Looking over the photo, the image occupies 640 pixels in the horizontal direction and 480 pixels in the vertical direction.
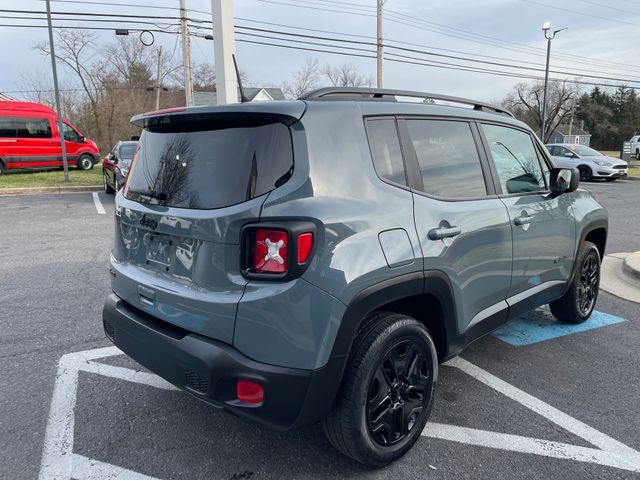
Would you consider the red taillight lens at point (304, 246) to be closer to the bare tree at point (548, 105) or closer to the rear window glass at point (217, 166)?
the rear window glass at point (217, 166)

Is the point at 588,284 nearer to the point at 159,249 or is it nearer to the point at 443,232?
the point at 443,232

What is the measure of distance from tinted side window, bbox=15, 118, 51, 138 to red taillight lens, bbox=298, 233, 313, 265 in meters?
21.3

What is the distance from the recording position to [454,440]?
2637 mm

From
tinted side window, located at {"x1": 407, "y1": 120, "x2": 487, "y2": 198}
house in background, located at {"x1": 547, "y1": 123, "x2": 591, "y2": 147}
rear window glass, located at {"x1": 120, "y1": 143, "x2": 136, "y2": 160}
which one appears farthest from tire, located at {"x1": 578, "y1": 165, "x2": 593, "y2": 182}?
house in background, located at {"x1": 547, "y1": 123, "x2": 591, "y2": 147}

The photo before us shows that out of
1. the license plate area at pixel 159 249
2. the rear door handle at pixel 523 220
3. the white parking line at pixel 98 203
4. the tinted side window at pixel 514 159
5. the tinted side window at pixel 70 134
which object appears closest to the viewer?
the license plate area at pixel 159 249

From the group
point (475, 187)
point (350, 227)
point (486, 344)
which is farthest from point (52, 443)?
point (486, 344)

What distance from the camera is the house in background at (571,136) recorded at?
6719 cm

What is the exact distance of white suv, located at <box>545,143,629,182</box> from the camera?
1920 centimetres

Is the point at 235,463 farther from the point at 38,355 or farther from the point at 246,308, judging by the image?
the point at 38,355

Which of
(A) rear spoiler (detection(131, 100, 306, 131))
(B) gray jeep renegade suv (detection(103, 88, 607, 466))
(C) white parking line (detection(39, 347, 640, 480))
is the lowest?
(C) white parking line (detection(39, 347, 640, 480))

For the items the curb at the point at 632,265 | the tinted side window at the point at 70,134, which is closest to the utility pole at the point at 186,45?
the tinted side window at the point at 70,134

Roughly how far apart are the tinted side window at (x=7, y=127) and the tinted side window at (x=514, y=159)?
20.9m

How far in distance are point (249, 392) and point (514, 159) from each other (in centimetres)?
255

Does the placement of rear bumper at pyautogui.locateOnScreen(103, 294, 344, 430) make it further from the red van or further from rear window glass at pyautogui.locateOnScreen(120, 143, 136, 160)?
the red van
